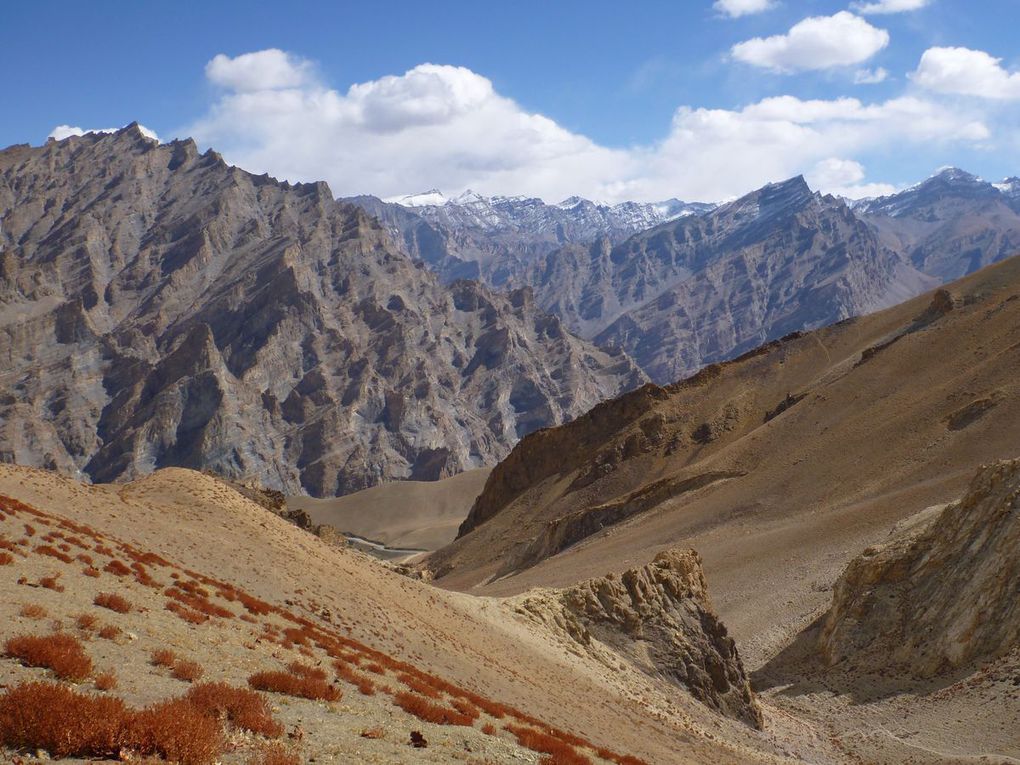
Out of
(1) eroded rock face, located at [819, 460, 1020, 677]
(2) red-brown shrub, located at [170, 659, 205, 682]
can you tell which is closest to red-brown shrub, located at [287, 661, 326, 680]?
(2) red-brown shrub, located at [170, 659, 205, 682]

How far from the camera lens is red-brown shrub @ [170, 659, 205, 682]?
13102mm

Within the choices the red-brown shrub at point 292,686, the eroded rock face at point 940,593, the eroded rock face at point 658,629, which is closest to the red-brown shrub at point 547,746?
the red-brown shrub at point 292,686

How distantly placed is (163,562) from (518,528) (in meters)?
80.4

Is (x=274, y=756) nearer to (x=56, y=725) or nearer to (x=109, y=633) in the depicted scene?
(x=56, y=725)

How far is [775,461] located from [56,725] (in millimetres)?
73100

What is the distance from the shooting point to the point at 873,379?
84.2 metres

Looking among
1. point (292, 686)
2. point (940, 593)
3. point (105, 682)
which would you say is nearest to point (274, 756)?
point (105, 682)

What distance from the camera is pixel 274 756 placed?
10.3m

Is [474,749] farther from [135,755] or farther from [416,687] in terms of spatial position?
[135,755]

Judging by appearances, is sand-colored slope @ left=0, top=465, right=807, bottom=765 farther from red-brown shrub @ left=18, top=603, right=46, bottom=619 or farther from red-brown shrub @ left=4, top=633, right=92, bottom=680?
red-brown shrub @ left=4, top=633, right=92, bottom=680

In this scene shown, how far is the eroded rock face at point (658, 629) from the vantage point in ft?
115

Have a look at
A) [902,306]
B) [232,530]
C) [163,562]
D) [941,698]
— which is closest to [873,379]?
[902,306]

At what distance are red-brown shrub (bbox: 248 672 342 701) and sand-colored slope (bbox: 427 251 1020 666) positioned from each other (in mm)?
33420

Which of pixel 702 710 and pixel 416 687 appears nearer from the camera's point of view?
pixel 416 687
